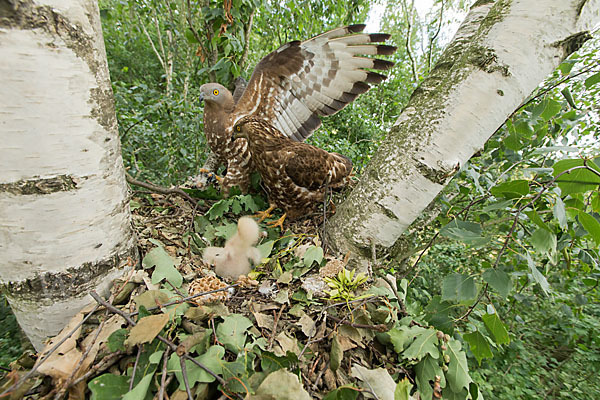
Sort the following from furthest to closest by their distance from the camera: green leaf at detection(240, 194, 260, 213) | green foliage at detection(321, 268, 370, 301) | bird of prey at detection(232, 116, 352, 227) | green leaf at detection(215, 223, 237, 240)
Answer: green leaf at detection(240, 194, 260, 213), bird of prey at detection(232, 116, 352, 227), green leaf at detection(215, 223, 237, 240), green foliage at detection(321, 268, 370, 301)

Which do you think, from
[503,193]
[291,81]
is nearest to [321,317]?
[503,193]

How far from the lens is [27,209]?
0.65m

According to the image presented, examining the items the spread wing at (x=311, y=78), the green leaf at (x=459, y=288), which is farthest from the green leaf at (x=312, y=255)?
the spread wing at (x=311, y=78)

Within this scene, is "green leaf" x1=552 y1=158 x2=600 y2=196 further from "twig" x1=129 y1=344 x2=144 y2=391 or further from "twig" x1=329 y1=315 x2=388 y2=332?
"twig" x1=129 y1=344 x2=144 y2=391

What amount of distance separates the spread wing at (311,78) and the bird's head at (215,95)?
16cm

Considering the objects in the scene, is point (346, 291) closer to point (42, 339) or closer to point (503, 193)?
point (503, 193)

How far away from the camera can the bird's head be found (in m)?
2.02

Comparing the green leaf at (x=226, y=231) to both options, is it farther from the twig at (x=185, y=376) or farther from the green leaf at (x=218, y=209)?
the twig at (x=185, y=376)

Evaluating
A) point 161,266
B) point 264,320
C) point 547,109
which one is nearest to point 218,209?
point 161,266

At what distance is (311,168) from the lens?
140cm

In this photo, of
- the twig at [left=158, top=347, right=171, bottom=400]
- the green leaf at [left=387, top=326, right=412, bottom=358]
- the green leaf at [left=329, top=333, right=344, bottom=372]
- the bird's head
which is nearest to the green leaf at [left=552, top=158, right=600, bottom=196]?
the green leaf at [left=387, top=326, right=412, bottom=358]

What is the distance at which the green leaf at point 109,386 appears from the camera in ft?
1.84

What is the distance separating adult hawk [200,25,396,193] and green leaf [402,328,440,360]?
1303mm

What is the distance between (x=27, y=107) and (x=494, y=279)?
1.20 meters
